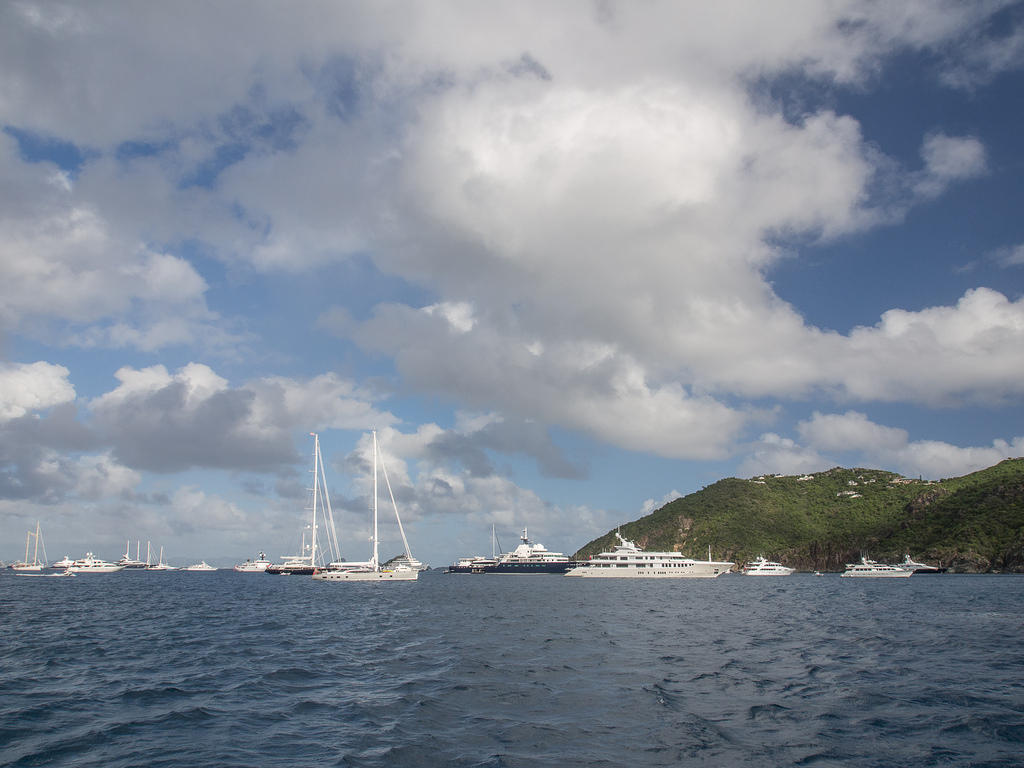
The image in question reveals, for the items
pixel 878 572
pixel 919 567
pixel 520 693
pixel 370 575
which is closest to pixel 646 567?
pixel 878 572

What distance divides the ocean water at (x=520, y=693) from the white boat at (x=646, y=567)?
123370 millimetres

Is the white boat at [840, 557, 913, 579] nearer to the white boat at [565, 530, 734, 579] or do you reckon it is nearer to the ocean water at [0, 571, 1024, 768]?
the white boat at [565, 530, 734, 579]

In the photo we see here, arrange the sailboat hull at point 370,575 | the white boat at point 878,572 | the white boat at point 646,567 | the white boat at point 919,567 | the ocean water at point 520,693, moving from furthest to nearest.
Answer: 1. the white boat at point 646,567
2. the white boat at point 919,567
3. the white boat at point 878,572
4. the sailboat hull at point 370,575
5. the ocean water at point 520,693

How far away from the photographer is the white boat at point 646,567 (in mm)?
181375

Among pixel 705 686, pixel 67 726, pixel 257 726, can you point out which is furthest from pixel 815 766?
pixel 67 726

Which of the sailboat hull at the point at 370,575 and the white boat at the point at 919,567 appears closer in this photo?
the sailboat hull at the point at 370,575

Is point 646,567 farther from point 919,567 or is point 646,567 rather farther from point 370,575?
point 370,575

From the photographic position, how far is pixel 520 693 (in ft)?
96.4

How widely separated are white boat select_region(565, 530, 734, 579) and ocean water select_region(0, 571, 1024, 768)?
4857 inches

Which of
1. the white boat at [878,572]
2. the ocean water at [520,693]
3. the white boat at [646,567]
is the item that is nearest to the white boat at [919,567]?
the white boat at [878,572]

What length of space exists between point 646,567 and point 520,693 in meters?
165

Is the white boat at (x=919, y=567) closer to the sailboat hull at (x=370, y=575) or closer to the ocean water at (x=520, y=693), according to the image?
the ocean water at (x=520, y=693)

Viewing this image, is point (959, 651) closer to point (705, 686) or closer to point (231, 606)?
point (705, 686)

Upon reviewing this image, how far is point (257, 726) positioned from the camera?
2467cm
